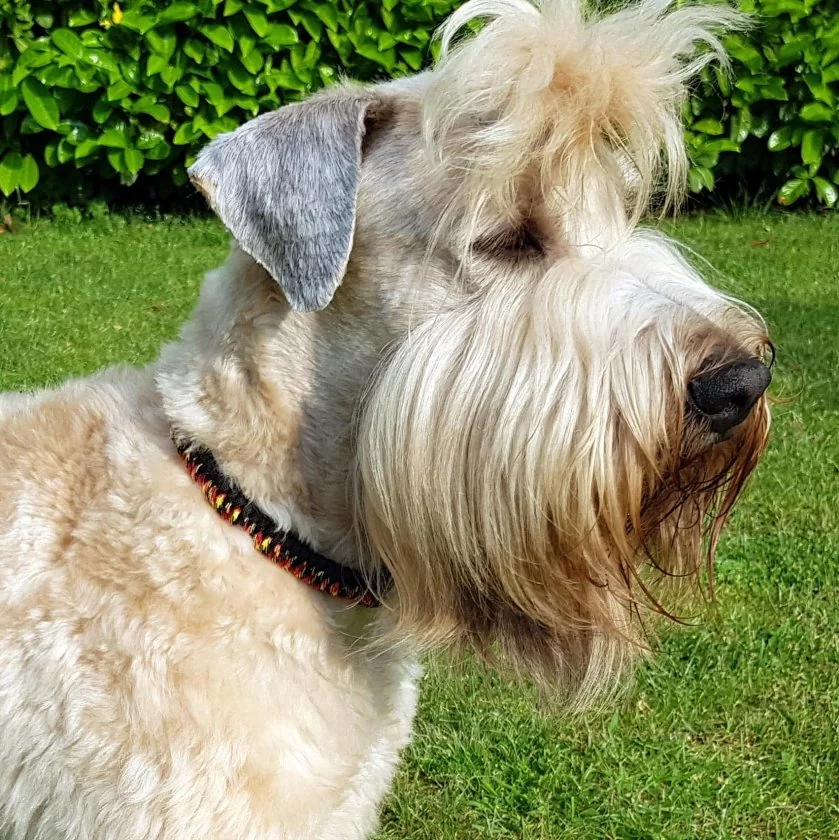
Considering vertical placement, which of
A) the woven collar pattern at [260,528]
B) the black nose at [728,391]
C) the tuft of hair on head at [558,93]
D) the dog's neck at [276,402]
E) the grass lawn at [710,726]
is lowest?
the grass lawn at [710,726]

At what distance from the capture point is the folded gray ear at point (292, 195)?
199 centimetres

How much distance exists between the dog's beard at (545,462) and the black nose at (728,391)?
0.03 metres

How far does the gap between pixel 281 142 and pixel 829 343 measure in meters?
5.16

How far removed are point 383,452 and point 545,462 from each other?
33 cm

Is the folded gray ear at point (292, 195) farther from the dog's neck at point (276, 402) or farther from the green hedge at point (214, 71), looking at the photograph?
the green hedge at point (214, 71)

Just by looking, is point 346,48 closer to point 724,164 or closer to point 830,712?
point 724,164

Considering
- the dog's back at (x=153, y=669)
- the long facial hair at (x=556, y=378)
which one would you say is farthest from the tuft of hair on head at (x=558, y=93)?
the dog's back at (x=153, y=669)

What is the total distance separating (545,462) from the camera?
1.92 metres

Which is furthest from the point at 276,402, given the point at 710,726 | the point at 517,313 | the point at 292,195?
the point at 710,726

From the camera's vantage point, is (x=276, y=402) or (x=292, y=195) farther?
(x=276, y=402)

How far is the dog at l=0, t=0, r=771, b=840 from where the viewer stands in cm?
194

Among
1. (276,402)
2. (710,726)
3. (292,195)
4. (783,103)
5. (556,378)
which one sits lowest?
(710,726)

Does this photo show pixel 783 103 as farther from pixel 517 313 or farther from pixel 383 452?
pixel 383 452

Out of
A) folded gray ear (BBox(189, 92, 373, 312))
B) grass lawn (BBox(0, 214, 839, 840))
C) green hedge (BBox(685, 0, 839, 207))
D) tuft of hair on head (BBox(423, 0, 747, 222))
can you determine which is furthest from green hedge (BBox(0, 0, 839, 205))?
folded gray ear (BBox(189, 92, 373, 312))
